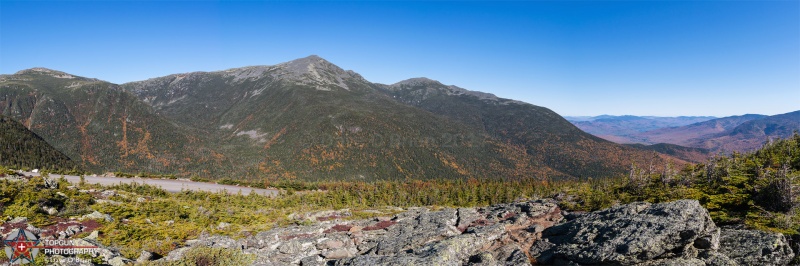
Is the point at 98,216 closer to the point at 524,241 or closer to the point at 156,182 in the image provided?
the point at 524,241

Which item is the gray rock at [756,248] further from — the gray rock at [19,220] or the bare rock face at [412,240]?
the gray rock at [19,220]

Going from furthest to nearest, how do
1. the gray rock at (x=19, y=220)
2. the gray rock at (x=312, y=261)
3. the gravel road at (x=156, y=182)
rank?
the gravel road at (x=156, y=182) < the gray rock at (x=19, y=220) < the gray rock at (x=312, y=261)

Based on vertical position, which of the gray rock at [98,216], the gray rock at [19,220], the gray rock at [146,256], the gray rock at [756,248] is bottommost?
the gray rock at [146,256]

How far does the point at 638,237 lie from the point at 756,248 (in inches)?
152

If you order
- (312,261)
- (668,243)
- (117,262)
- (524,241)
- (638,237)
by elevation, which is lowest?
(312,261)

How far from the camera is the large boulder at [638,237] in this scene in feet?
41.3

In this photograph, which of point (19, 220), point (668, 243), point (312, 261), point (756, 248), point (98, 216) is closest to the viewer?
point (756, 248)

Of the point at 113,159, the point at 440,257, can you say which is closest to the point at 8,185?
the point at 440,257

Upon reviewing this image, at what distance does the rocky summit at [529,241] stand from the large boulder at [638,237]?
35mm

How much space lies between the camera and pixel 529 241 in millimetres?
17219

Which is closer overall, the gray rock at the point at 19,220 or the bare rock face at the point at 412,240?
the bare rock face at the point at 412,240

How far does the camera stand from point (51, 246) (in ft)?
48.2

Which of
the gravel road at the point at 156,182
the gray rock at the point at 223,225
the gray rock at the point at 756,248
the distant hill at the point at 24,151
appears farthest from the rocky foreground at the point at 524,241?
the distant hill at the point at 24,151

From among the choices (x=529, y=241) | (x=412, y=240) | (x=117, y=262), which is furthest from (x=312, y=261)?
(x=529, y=241)
